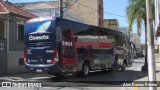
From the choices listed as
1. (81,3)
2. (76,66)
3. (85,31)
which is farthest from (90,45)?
(81,3)

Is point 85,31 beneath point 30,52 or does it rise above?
above

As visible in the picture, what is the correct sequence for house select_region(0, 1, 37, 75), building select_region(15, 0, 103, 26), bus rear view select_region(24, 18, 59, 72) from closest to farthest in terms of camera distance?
bus rear view select_region(24, 18, 59, 72), house select_region(0, 1, 37, 75), building select_region(15, 0, 103, 26)

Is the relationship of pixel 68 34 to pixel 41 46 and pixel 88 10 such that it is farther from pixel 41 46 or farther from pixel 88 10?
pixel 88 10

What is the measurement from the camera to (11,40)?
25641mm

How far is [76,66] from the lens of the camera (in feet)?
63.0

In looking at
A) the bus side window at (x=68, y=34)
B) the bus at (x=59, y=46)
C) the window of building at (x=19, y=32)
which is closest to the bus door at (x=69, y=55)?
the bus at (x=59, y=46)

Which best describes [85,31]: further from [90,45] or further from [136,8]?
[136,8]

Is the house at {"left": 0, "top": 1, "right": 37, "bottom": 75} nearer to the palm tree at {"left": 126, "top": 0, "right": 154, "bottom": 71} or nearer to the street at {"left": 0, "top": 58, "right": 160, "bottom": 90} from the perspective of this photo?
the street at {"left": 0, "top": 58, "right": 160, "bottom": 90}

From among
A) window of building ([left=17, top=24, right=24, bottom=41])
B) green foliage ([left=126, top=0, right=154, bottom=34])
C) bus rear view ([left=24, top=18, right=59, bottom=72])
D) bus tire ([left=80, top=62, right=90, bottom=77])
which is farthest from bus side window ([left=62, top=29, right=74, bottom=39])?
window of building ([left=17, top=24, right=24, bottom=41])

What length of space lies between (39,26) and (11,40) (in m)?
8.31

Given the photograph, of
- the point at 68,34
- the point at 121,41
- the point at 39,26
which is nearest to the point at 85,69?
the point at 68,34

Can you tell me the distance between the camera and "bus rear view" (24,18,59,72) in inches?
693

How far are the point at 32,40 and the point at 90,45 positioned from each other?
165 inches

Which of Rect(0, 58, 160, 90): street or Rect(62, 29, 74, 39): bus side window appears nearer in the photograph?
Rect(0, 58, 160, 90): street
